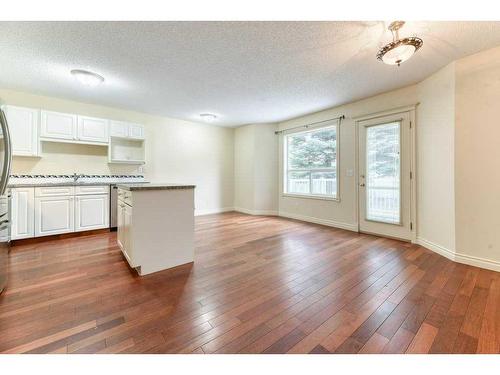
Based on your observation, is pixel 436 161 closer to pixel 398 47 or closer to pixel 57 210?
pixel 398 47

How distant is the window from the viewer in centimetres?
455

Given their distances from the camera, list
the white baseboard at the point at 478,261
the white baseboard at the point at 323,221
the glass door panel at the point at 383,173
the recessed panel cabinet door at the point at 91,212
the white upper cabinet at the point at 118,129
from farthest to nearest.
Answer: the white upper cabinet at the point at 118,129 < the white baseboard at the point at 323,221 < the recessed panel cabinet door at the point at 91,212 < the glass door panel at the point at 383,173 < the white baseboard at the point at 478,261

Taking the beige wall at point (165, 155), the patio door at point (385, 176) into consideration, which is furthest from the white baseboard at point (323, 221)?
the beige wall at point (165, 155)

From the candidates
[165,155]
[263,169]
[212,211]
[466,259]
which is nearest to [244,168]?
[263,169]

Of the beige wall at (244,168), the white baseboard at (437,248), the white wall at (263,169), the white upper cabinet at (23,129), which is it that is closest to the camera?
the white baseboard at (437,248)

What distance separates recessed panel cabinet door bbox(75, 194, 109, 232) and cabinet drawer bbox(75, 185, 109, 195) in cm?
7

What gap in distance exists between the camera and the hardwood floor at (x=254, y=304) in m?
1.28

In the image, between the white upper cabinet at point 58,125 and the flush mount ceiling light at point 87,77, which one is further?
the white upper cabinet at point 58,125

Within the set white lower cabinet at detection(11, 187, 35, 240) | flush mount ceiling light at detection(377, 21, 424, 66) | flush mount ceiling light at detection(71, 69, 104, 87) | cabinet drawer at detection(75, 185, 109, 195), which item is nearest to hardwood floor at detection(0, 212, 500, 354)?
white lower cabinet at detection(11, 187, 35, 240)

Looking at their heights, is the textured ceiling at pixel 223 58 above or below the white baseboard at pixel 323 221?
above

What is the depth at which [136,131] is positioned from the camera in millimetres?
4562

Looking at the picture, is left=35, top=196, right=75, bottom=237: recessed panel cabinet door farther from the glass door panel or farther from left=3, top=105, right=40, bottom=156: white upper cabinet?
the glass door panel

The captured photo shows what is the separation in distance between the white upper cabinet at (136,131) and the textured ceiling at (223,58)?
66 cm

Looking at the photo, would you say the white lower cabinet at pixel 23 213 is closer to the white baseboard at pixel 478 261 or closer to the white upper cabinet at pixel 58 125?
the white upper cabinet at pixel 58 125
